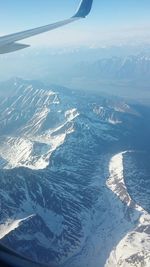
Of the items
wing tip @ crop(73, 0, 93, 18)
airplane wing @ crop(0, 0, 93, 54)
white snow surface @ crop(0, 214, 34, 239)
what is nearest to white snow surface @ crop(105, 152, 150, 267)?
white snow surface @ crop(0, 214, 34, 239)

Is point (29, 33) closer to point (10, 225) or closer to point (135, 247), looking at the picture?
point (135, 247)

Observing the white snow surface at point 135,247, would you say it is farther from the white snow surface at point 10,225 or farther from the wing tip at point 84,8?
the wing tip at point 84,8

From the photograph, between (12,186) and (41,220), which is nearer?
(41,220)

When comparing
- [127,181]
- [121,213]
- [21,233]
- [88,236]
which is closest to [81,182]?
[127,181]

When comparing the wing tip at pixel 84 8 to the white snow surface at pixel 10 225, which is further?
the white snow surface at pixel 10 225

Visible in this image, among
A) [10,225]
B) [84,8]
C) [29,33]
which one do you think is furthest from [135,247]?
[29,33]

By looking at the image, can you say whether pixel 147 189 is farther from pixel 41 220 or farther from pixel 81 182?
pixel 41 220

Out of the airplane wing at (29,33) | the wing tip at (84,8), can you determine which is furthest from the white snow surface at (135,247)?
the airplane wing at (29,33)

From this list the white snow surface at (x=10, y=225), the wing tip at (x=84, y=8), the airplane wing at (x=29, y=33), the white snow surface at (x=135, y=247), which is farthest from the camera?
the white snow surface at (x=10, y=225)
